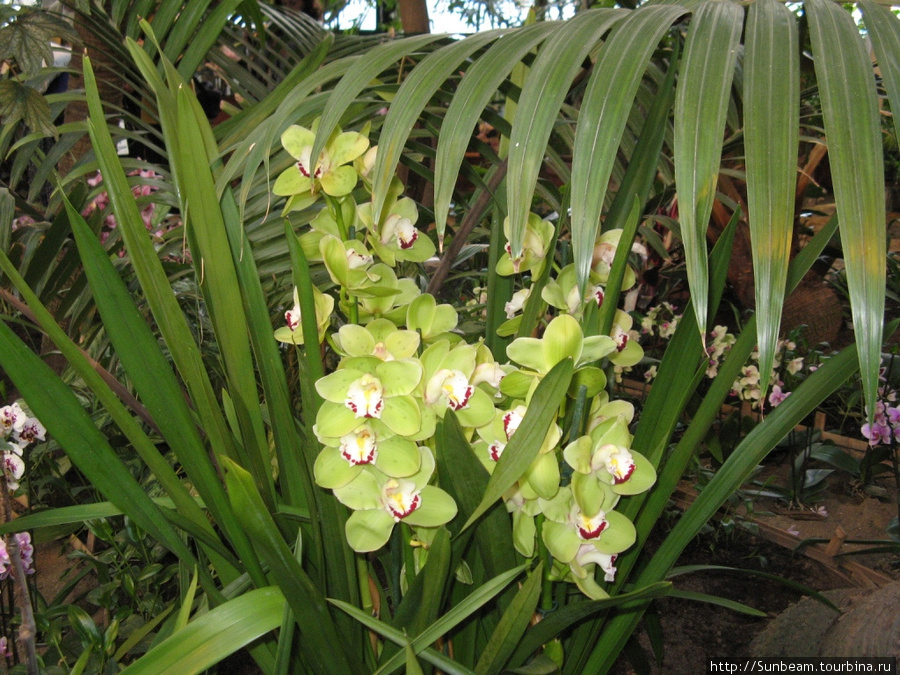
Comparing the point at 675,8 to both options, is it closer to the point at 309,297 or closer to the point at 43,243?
the point at 309,297

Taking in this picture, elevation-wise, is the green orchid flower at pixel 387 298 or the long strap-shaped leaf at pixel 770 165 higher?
the long strap-shaped leaf at pixel 770 165

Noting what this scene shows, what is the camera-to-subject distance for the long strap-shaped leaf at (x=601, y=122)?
1.33 ft

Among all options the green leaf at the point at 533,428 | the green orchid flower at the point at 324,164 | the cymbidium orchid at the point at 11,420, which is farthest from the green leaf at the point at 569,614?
the cymbidium orchid at the point at 11,420

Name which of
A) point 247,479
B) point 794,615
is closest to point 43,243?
point 247,479

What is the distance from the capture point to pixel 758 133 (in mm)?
389

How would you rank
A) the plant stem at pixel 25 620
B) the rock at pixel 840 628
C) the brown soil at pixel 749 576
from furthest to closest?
1. the brown soil at pixel 749 576
2. the rock at pixel 840 628
3. the plant stem at pixel 25 620

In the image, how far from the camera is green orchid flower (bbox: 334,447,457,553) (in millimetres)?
472

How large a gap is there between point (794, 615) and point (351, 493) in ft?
2.78

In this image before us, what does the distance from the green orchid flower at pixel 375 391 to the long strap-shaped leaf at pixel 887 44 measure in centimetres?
33

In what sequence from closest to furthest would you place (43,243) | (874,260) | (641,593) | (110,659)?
(874,260), (641,593), (110,659), (43,243)

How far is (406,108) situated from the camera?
19.2 inches

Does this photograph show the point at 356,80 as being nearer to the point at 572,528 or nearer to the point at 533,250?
the point at 533,250

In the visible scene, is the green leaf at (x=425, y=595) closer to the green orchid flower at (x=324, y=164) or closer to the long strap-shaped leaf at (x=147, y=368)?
the long strap-shaped leaf at (x=147, y=368)

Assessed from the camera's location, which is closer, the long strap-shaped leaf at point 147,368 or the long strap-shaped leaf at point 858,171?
Answer: the long strap-shaped leaf at point 858,171
